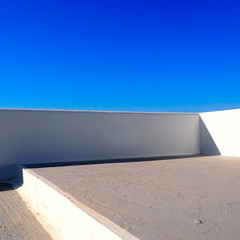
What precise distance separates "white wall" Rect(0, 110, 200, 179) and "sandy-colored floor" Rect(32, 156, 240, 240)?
8.67ft

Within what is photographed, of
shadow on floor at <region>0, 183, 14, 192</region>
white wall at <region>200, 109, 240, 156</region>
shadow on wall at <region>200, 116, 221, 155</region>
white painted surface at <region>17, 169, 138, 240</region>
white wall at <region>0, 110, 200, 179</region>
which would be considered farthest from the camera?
shadow on wall at <region>200, 116, 221, 155</region>

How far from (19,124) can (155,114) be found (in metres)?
4.36

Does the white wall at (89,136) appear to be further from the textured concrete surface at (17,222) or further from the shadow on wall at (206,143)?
the textured concrete surface at (17,222)

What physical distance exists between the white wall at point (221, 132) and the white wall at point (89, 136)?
0.31m

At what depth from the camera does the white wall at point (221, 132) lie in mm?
8352

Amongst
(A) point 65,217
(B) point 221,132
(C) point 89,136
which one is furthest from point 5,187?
(B) point 221,132

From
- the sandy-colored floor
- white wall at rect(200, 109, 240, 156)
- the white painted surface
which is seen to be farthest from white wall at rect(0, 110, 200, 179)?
the sandy-colored floor

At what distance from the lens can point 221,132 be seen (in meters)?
8.79

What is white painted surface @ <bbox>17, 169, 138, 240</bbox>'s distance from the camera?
2008mm

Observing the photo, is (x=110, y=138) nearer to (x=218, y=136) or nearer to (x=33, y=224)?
(x=218, y=136)

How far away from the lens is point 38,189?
13.1 feet

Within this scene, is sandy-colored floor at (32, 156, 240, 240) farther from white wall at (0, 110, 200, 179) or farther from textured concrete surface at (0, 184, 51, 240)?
white wall at (0, 110, 200, 179)

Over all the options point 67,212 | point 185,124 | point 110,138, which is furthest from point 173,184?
point 185,124

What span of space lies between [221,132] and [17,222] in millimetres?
7325
